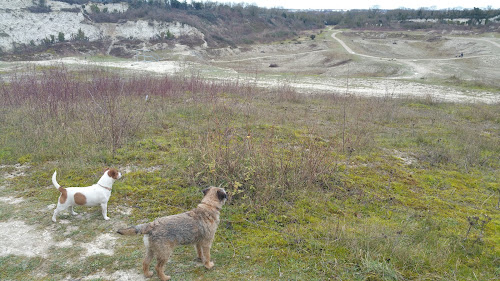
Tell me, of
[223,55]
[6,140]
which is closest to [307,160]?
[6,140]

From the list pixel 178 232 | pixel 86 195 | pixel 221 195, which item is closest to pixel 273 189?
pixel 221 195

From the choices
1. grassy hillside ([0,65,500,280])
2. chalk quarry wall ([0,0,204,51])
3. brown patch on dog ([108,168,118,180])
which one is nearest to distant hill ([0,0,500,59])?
chalk quarry wall ([0,0,204,51])

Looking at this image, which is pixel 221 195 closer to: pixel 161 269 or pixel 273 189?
pixel 161 269

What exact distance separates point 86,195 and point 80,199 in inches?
4.1

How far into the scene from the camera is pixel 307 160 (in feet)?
20.6

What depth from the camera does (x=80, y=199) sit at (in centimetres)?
475

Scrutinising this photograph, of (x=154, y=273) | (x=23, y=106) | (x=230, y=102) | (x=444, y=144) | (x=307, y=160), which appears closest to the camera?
(x=154, y=273)

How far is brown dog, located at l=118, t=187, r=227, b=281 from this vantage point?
3.57 m

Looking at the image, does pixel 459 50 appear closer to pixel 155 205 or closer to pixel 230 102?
pixel 230 102

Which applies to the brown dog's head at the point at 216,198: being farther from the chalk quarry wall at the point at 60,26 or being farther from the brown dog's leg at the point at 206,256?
the chalk quarry wall at the point at 60,26

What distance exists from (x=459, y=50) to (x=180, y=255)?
52.7 meters

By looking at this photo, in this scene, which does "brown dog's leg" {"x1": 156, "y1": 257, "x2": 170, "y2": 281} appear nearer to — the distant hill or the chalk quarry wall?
the distant hill

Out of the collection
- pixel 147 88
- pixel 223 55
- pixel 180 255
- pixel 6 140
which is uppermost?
pixel 223 55

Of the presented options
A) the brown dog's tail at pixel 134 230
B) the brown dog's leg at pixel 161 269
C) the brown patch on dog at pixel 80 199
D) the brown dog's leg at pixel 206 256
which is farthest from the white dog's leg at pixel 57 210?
the brown dog's leg at pixel 206 256
